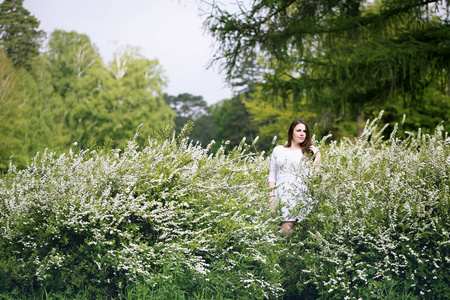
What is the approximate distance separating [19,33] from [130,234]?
26861 mm

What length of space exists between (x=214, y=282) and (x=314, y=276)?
3.26 feet

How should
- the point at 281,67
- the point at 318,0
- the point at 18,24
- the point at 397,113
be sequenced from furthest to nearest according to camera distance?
the point at 18,24, the point at 397,113, the point at 318,0, the point at 281,67

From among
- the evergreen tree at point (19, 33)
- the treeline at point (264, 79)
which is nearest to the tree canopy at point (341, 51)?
the treeline at point (264, 79)

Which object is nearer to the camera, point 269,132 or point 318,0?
point 318,0

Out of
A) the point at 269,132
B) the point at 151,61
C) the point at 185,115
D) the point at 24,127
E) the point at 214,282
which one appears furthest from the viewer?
the point at 185,115

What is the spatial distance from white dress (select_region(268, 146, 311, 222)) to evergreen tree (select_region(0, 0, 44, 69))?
74.9ft

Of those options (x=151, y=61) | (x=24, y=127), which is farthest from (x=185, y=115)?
(x=24, y=127)

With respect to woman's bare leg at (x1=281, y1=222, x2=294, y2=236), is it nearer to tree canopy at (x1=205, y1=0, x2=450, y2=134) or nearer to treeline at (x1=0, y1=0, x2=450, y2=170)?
treeline at (x1=0, y1=0, x2=450, y2=170)

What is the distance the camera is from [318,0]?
41.5 ft

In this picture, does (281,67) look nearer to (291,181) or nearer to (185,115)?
(291,181)

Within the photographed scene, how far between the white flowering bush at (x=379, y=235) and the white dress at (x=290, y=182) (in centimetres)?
13

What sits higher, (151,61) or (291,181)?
(151,61)

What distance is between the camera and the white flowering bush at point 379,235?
405 cm

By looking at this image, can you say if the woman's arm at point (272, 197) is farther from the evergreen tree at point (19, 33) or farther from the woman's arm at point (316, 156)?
the evergreen tree at point (19, 33)
